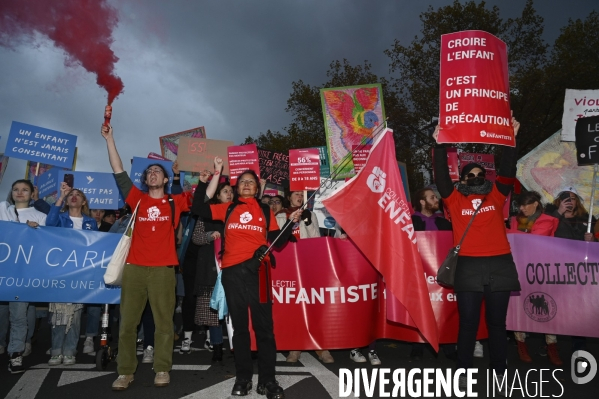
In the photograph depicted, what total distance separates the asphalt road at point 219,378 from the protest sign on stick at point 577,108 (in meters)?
3.99

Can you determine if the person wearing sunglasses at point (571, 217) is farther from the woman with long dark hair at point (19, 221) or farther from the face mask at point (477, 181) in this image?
the woman with long dark hair at point (19, 221)

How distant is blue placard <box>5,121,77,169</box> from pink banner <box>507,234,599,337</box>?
7.62m

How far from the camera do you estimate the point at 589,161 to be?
26.1 ft

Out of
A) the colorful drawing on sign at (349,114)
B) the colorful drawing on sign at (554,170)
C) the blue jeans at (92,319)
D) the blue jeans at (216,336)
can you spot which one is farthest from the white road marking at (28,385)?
the colorful drawing on sign at (554,170)

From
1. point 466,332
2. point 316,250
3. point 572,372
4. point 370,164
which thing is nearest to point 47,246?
point 316,250

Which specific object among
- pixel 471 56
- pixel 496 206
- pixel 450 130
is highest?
pixel 471 56

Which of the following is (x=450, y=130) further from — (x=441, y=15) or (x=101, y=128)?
(x=441, y=15)

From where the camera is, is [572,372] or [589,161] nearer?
[572,372]

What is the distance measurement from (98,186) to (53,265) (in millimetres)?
4125

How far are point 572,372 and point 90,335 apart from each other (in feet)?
18.7

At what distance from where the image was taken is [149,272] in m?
5.33

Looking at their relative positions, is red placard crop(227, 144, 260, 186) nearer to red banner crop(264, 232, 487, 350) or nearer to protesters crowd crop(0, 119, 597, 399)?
red banner crop(264, 232, 487, 350)

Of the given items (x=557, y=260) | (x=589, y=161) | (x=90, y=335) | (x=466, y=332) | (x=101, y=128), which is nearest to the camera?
(x=466, y=332)

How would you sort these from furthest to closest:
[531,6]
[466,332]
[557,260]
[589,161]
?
[531,6], [589,161], [557,260], [466,332]
